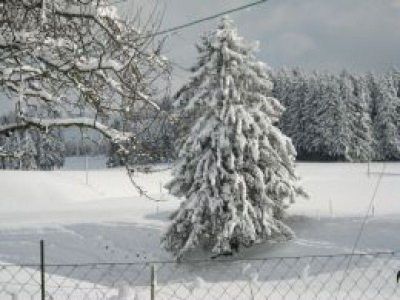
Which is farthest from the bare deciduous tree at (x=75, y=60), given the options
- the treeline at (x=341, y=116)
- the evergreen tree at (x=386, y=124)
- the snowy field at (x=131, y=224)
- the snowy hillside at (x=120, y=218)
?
the evergreen tree at (x=386, y=124)

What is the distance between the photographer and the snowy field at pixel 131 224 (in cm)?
2748

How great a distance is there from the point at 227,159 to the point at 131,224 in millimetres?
9353

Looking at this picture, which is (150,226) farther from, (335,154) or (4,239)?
(335,154)

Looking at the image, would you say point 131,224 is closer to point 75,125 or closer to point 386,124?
point 75,125

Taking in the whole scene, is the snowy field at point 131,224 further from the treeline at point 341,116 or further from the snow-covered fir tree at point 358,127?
the treeline at point 341,116

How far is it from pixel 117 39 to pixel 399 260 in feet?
60.1

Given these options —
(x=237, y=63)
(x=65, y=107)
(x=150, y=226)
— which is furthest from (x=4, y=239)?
(x=65, y=107)

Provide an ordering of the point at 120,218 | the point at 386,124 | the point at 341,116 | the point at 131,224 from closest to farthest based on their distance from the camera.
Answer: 1. the point at 131,224
2. the point at 120,218
3. the point at 341,116
4. the point at 386,124

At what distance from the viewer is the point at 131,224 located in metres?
33.5

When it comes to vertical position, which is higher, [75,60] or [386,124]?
[386,124]

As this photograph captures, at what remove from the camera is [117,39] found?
5.79m

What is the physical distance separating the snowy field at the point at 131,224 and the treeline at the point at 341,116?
941 inches

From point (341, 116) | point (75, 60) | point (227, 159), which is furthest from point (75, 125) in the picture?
point (341, 116)

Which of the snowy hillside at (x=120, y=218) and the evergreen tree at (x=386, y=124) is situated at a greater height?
the evergreen tree at (x=386, y=124)
